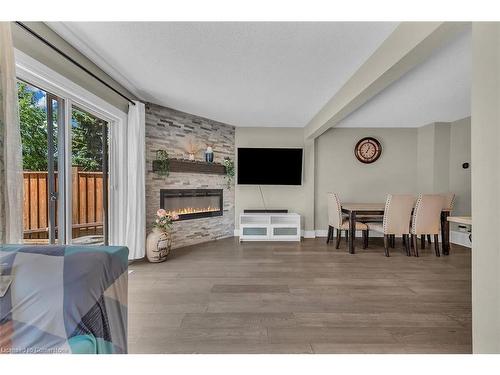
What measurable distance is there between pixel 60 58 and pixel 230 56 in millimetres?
1430

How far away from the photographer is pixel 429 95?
311cm

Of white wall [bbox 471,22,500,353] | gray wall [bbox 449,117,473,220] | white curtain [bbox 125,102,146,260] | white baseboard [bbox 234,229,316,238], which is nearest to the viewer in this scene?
white wall [bbox 471,22,500,353]

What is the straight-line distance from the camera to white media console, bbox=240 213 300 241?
429 cm

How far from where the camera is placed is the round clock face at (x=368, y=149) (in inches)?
187

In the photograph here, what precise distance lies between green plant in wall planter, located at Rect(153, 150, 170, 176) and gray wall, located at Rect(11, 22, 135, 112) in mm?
999

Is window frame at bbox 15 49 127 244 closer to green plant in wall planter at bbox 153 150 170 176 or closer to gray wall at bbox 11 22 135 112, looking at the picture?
gray wall at bbox 11 22 135 112

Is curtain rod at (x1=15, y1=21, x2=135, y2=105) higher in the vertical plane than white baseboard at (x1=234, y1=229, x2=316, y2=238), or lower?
higher

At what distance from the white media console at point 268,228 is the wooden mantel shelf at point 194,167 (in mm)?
1005

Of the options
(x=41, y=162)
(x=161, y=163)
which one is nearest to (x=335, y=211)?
(x=161, y=163)

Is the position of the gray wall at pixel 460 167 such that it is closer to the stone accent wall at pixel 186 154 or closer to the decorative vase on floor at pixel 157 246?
the stone accent wall at pixel 186 154

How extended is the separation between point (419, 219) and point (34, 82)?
4701 mm

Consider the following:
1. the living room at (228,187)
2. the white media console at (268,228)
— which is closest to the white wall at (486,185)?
the living room at (228,187)

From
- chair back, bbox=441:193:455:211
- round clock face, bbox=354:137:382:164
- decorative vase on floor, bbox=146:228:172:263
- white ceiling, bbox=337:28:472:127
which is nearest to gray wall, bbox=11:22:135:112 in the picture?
decorative vase on floor, bbox=146:228:172:263
